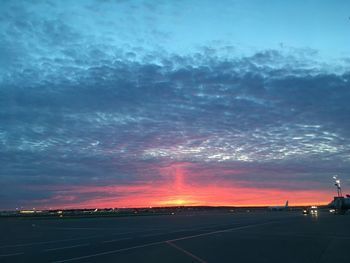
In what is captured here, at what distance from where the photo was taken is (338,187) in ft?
324

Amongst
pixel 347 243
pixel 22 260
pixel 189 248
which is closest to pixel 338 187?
pixel 347 243

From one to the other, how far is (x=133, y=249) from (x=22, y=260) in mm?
5794

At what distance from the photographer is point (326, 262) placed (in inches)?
678

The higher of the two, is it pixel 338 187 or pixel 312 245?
pixel 338 187

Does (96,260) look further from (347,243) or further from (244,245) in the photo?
(347,243)

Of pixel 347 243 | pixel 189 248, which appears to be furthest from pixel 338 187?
pixel 189 248

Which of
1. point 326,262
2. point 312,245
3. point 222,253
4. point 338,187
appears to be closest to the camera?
point 326,262

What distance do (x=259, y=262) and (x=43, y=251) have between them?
11064mm

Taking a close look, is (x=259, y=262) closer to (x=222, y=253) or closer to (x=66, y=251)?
(x=222, y=253)

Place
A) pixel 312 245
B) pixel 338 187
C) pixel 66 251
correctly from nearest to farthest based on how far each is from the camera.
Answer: pixel 66 251 → pixel 312 245 → pixel 338 187

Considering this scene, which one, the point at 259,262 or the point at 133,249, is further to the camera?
the point at 133,249

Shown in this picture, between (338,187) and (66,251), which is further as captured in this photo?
(338,187)

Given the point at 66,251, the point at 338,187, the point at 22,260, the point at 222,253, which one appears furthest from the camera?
the point at 338,187

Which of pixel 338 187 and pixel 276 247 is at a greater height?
pixel 338 187
